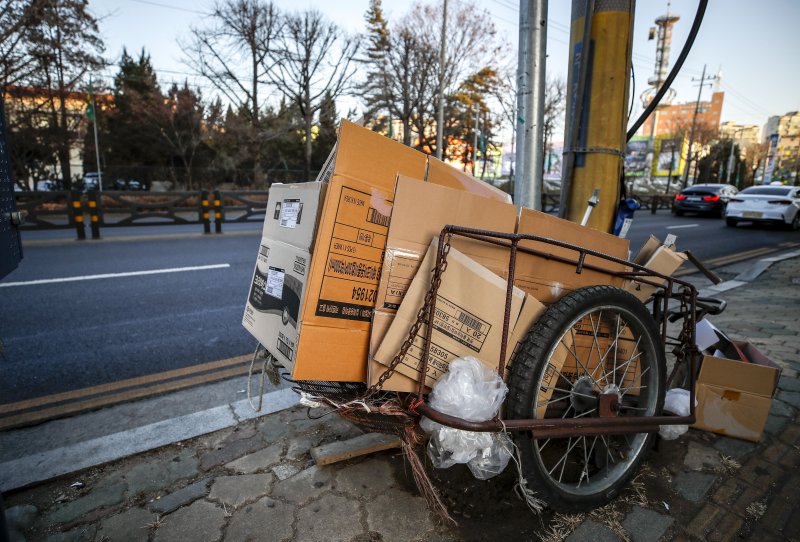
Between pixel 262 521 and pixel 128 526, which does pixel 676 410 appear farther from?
pixel 128 526

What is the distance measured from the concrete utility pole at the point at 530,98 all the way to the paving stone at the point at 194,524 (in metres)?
2.53

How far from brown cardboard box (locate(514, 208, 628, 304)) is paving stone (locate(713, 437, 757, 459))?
1.23 m

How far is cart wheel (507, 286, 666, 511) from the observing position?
1.72 meters

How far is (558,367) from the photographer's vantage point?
1.90 m

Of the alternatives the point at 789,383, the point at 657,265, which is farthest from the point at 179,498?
the point at 789,383

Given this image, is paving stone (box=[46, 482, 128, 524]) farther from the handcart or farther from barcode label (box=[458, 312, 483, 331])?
barcode label (box=[458, 312, 483, 331])

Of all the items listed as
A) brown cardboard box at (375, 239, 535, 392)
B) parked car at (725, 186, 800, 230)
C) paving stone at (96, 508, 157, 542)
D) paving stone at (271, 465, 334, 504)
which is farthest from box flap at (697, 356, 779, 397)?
parked car at (725, 186, 800, 230)

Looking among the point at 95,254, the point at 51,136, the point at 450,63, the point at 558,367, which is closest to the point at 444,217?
the point at 558,367

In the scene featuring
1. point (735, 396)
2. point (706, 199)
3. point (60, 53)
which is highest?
point (60, 53)

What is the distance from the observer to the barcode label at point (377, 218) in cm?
168

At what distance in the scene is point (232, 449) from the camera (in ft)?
7.80

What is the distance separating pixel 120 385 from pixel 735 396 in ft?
12.9

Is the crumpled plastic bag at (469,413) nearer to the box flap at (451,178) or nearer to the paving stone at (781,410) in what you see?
the box flap at (451,178)

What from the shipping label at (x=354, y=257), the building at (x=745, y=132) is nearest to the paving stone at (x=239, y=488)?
the shipping label at (x=354, y=257)
